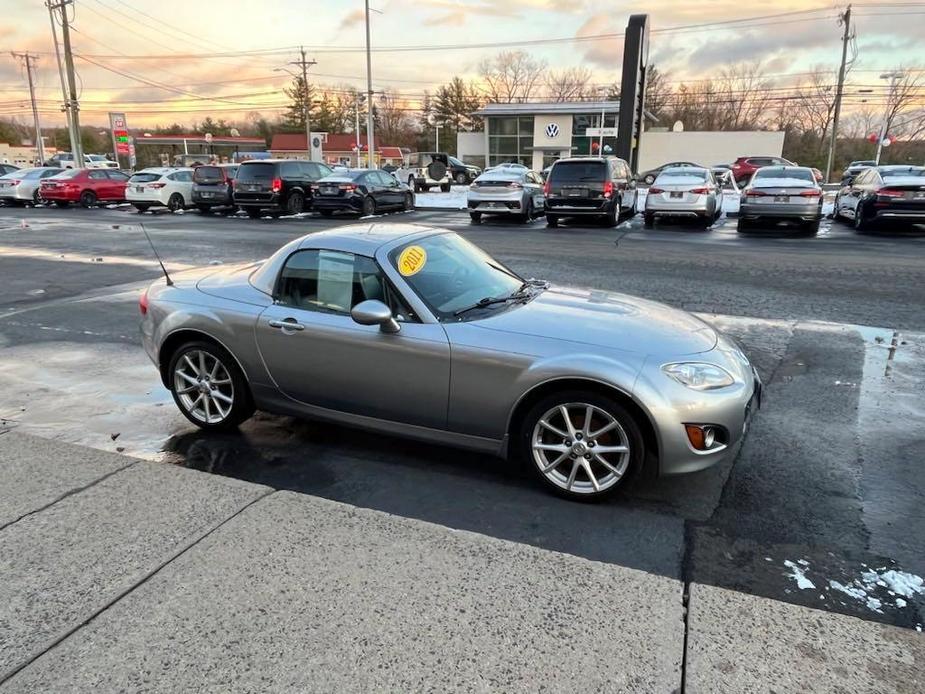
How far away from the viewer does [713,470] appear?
3957mm

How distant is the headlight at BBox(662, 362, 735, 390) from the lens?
3.43 meters

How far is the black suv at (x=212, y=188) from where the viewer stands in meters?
A: 23.1

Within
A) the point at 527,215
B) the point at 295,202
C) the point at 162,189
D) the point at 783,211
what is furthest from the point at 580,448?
the point at 162,189

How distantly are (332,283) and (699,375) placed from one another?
89.0 inches

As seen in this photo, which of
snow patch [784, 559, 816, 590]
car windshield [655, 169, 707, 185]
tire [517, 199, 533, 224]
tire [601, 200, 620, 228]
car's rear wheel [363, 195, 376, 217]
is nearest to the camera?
snow patch [784, 559, 816, 590]

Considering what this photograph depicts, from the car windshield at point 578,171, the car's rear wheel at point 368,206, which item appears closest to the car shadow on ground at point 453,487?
the car windshield at point 578,171

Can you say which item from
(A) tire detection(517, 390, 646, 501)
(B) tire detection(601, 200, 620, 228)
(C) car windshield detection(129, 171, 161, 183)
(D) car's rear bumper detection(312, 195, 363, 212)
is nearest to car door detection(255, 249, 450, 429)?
(A) tire detection(517, 390, 646, 501)

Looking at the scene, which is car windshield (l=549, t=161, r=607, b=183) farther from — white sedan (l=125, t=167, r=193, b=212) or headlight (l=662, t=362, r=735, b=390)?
headlight (l=662, t=362, r=735, b=390)

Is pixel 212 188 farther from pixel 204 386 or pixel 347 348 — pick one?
pixel 347 348

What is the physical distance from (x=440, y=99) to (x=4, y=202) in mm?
71727

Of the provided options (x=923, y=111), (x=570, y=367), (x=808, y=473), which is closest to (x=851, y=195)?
(x=808, y=473)

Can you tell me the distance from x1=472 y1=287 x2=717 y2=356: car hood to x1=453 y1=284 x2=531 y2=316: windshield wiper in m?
0.10

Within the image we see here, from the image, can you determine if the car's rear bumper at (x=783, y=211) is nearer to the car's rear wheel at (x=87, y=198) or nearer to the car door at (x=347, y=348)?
the car door at (x=347, y=348)

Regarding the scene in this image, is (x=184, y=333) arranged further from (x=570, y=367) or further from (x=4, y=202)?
(x=4, y=202)
